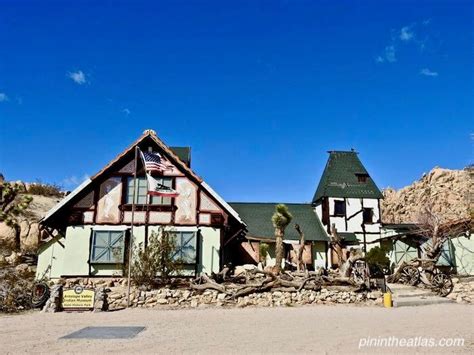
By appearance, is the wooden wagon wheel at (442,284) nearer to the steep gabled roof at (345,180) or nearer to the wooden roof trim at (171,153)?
the wooden roof trim at (171,153)

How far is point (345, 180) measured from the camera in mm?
33531

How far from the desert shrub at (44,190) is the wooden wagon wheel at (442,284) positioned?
35721 millimetres

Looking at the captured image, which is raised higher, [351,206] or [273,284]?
[351,206]

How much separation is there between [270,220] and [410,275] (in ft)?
45.1

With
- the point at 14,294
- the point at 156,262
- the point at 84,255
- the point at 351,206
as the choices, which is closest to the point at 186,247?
the point at 156,262

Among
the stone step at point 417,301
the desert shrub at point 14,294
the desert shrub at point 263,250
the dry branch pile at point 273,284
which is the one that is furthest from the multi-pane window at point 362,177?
the desert shrub at point 14,294

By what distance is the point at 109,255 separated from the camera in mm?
17922

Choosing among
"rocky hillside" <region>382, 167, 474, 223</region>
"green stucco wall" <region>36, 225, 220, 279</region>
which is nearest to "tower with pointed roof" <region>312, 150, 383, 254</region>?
"green stucco wall" <region>36, 225, 220, 279</region>

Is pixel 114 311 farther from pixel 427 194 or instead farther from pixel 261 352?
pixel 427 194

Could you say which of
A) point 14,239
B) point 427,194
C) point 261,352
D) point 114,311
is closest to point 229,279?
point 114,311

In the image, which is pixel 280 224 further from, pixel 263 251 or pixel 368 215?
pixel 368 215

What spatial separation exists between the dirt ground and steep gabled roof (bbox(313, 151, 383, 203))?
18461 mm

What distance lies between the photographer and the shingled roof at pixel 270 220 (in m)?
29.5

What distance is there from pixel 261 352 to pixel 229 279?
33.6 ft
